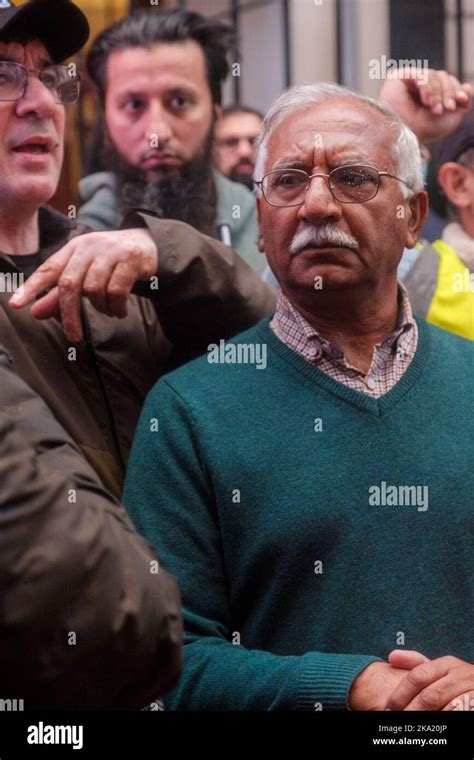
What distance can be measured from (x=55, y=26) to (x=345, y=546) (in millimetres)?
1004

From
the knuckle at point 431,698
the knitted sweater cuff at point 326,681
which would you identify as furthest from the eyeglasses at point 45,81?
the knuckle at point 431,698

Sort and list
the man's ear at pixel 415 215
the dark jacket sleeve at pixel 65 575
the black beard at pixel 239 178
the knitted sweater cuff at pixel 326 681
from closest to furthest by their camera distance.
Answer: the dark jacket sleeve at pixel 65 575
the knitted sweater cuff at pixel 326 681
the man's ear at pixel 415 215
the black beard at pixel 239 178

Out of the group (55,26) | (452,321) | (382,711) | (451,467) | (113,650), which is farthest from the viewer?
(452,321)

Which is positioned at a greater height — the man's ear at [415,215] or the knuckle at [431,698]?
the man's ear at [415,215]

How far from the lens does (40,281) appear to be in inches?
78.9

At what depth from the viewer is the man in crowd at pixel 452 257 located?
2262 mm

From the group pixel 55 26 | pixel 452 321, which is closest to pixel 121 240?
pixel 55 26

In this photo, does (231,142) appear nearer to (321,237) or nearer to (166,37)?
(166,37)

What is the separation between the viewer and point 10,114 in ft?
6.82

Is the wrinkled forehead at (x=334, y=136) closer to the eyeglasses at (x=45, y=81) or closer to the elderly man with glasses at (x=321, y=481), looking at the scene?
the elderly man with glasses at (x=321, y=481)

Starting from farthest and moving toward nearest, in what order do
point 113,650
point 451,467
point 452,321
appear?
point 452,321 → point 451,467 → point 113,650

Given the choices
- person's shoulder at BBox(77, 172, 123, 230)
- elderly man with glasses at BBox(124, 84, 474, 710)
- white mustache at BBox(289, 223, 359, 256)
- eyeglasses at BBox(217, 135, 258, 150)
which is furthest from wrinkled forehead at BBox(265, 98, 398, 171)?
person's shoulder at BBox(77, 172, 123, 230)

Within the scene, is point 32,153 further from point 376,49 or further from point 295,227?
point 376,49

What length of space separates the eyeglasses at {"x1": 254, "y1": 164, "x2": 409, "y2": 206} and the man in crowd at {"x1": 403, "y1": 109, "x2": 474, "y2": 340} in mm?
239
